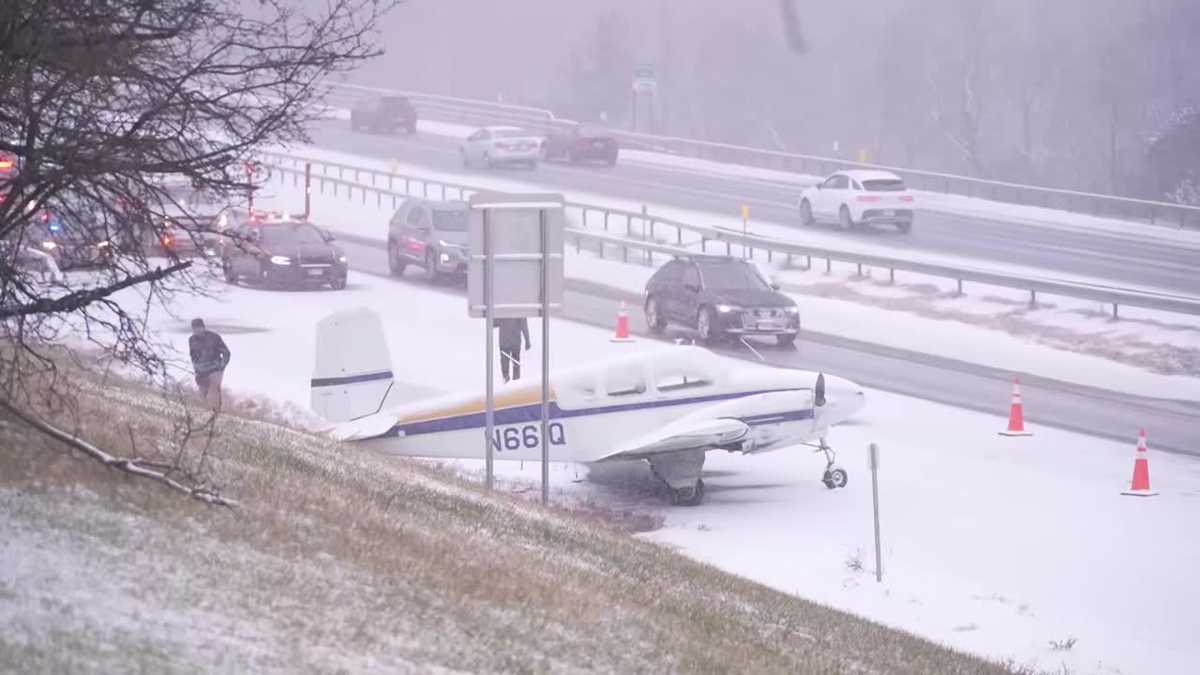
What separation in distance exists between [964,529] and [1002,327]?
1541cm

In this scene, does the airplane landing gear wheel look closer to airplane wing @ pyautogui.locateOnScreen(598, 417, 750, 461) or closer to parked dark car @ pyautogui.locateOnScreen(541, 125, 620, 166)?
airplane wing @ pyautogui.locateOnScreen(598, 417, 750, 461)

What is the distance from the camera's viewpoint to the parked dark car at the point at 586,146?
58.2 meters

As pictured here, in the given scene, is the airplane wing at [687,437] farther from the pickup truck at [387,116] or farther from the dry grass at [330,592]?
the pickup truck at [387,116]

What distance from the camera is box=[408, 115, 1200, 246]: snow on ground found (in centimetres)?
4550

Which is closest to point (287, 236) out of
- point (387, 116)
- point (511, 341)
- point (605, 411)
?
point (511, 341)

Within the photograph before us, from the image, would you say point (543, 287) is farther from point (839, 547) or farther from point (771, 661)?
point (771, 661)

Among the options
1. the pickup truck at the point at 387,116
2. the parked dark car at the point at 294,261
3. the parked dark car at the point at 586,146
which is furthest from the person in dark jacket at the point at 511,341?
the pickup truck at the point at 387,116

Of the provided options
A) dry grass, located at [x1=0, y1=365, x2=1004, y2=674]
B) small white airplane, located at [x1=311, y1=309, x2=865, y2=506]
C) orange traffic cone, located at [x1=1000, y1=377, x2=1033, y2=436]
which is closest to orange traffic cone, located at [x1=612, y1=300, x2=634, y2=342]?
orange traffic cone, located at [x1=1000, y1=377, x2=1033, y2=436]

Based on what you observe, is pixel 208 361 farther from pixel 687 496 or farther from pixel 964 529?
pixel 964 529

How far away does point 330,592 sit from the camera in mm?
7617

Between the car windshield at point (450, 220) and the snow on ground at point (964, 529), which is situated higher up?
the car windshield at point (450, 220)

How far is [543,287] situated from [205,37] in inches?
252

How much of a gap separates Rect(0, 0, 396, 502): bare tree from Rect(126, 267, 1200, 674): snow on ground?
187 centimetres

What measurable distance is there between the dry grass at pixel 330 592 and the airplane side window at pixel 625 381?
6880 mm
